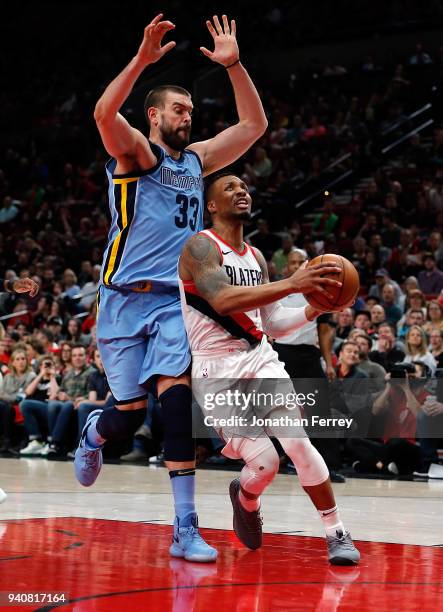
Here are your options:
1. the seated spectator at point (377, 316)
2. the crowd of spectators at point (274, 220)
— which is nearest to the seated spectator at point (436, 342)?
the crowd of spectators at point (274, 220)

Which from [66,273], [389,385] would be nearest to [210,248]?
[389,385]

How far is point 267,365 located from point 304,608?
154 centimetres

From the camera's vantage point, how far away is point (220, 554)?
5117 millimetres

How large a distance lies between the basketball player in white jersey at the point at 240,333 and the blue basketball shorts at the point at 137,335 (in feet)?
0.35

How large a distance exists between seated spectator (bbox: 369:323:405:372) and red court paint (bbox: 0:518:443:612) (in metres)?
4.81

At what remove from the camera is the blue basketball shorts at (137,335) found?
5129mm

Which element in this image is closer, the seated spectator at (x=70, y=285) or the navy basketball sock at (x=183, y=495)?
the navy basketball sock at (x=183, y=495)

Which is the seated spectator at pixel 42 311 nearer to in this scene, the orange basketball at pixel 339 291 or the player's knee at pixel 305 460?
the player's knee at pixel 305 460

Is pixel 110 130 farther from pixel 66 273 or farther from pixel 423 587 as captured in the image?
pixel 66 273

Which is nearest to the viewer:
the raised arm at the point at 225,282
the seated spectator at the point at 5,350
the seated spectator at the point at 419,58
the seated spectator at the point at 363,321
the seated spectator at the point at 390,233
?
the raised arm at the point at 225,282

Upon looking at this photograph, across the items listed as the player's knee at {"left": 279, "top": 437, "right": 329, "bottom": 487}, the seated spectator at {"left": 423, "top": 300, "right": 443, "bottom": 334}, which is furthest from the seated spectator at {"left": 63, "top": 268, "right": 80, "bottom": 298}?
the player's knee at {"left": 279, "top": 437, "right": 329, "bottom": 487}

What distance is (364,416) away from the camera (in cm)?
990

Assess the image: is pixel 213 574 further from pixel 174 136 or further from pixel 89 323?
pixel 89 323

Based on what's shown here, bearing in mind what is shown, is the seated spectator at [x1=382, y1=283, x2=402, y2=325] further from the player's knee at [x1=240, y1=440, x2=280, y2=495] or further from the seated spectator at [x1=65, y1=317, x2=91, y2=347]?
the player's knee at [x1=240, y1=440, x2=280, y2=495]
